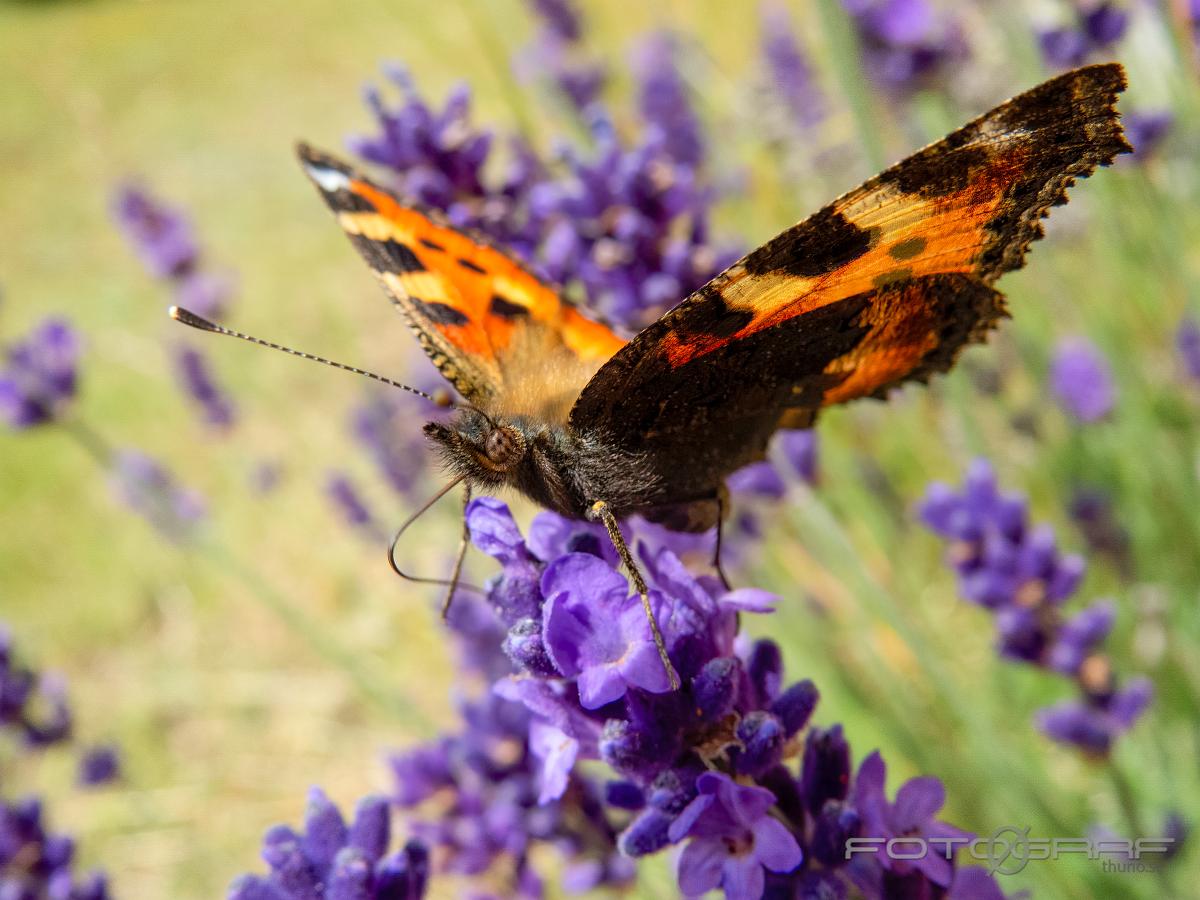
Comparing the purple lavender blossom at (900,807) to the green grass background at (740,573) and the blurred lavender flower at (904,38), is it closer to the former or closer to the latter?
the green grass background at (740,573)

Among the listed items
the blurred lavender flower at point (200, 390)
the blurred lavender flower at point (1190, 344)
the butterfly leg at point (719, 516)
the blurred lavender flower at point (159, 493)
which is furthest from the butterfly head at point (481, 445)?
the blurred lavender flower at point (200, 390)

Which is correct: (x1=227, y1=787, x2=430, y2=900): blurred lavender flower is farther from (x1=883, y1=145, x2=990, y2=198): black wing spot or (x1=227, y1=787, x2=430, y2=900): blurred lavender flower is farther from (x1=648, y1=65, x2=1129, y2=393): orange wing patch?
(x1=883, y1=145, x2=990, y2=198): black wing spot

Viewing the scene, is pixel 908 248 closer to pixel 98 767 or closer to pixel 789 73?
pixel 98 767

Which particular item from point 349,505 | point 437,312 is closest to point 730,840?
point 437,312

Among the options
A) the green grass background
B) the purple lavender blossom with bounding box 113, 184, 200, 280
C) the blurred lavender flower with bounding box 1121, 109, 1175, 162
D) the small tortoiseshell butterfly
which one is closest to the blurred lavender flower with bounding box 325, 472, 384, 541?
the green grass background

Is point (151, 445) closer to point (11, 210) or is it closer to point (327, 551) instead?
point (327, 551)
